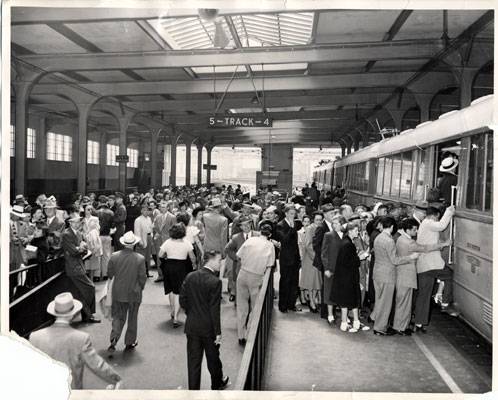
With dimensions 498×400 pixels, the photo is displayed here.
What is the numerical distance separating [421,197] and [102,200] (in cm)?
774

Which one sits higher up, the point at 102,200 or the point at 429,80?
the point at 429,80

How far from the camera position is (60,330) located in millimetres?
3064

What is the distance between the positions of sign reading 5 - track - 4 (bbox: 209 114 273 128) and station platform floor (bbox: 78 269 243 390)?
4056mm

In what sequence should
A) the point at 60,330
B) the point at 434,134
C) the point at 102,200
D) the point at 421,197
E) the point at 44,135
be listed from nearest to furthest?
the point at 60,330, the point at 434,134, the point at 421,197, the point at 102,200, the point at 44,135

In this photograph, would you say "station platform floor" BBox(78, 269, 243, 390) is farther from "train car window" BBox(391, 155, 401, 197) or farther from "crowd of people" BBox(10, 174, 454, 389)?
"train car window" BBox(391, 155, 401, 197)

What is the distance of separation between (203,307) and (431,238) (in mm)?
2902

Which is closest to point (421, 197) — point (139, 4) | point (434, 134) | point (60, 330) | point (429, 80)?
point (434, 134)

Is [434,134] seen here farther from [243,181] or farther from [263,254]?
[243,181]

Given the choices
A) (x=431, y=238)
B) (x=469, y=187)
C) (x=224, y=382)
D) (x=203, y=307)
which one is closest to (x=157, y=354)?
(x=224, y=382)

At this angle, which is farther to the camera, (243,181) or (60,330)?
(243,181)

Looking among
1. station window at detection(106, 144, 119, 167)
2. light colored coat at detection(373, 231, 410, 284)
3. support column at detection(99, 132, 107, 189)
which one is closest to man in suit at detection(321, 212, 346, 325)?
light colored coat at detection(373, 231, 410, 284)

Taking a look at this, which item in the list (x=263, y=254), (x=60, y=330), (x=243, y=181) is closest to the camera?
(x=60, y=330)

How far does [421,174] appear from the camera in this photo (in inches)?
281

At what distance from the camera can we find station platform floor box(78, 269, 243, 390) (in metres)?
4.50
